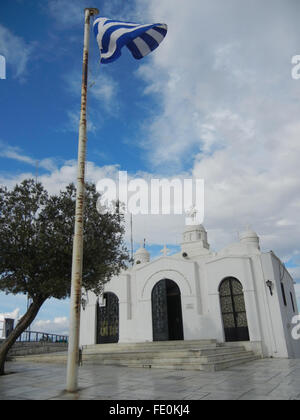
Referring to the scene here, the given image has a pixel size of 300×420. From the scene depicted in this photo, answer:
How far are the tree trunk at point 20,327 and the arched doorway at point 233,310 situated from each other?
35.7ft

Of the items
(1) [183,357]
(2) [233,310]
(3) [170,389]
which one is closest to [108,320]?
(2) [233,310]

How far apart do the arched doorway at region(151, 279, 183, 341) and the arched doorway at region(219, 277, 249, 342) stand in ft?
9.99

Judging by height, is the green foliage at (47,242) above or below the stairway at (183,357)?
above

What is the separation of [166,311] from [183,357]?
786 centimetres

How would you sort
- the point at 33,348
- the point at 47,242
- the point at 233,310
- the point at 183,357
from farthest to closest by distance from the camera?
the point at 33,348, the point at 233,310, the point at 183,357, the point at 47,242

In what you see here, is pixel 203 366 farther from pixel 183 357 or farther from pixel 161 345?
pixel 161 345

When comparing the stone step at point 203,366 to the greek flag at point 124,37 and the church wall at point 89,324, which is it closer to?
the church wall at point 89,324

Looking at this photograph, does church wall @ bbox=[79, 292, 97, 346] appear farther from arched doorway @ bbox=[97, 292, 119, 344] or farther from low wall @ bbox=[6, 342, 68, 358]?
low wall @ bbox=[6, 342, 68, 358]

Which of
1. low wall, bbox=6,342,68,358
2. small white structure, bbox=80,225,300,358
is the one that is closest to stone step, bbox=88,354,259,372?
small white structure, bbox=80,225,300,358

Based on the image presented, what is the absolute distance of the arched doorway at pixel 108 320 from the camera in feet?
69.8

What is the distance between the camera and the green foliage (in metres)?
10.5

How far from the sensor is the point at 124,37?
8711 mm

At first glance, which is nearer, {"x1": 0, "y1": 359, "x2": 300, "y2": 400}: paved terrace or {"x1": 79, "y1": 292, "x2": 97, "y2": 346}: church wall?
{"x1": 0, "y1": 359, "x2": 300, "y2": 400}: paved terrace

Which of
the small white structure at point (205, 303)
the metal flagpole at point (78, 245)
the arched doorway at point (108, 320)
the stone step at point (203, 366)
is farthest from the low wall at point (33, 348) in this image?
the metal flagpole at point (78, 245)
